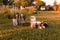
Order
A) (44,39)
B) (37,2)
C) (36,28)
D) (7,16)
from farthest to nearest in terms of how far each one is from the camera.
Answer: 1. (37,2)
2. (7,16)
3. (36,28)
4. (44,39)

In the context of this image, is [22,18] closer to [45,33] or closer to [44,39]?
[45,33]

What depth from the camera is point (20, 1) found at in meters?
39.1

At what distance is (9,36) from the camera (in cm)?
966

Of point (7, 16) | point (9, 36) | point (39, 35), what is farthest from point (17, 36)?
point (7, 16)

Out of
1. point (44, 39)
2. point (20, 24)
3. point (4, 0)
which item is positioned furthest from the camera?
point (4, 0)

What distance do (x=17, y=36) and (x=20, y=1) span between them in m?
29.7

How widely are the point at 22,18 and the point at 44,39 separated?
17.6ft

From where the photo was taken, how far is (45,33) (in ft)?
34.9

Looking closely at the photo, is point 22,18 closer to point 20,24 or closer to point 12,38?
point 20,24

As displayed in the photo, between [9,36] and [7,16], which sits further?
[7,16]

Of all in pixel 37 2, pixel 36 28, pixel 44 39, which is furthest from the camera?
pixel 37 2

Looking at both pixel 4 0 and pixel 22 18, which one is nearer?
pixel 22 18

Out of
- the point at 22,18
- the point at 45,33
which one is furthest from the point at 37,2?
the point at 45,33

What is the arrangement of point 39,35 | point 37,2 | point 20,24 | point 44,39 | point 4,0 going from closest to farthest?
point 44,39
point 39,35
point 20,24
point 4,0
point 37,2
